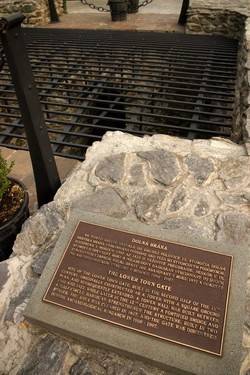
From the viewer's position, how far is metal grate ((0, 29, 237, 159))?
3.95 meters

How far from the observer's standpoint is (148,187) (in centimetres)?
211

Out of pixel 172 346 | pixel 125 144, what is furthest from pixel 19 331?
pixel 125 144

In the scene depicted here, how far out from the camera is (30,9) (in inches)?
299

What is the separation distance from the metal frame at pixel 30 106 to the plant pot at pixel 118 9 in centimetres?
724

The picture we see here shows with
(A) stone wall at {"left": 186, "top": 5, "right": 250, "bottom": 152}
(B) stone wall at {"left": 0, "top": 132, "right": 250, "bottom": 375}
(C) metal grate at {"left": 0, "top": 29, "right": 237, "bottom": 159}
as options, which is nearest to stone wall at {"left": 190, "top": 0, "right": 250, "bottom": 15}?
(A) stone wall at {"left": 186, "top": 5, "right": 250, "bottom": 152}

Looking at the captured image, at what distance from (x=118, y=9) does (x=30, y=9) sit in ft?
7.23

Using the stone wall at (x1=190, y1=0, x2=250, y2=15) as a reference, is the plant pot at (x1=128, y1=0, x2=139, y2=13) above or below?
below

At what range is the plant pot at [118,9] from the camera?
7973mm

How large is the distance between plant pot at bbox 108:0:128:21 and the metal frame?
23.8 feet

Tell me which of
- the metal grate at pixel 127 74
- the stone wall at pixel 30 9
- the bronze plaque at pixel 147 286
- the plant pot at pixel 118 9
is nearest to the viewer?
the bronze plaque at pixel 147 286

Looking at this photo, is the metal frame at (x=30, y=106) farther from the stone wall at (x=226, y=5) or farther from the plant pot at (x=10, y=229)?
the stone wall at (x=226, y=5)

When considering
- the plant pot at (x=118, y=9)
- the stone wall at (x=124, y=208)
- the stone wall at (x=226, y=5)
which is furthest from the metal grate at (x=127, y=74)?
the plant pot at (x=118, y=9)

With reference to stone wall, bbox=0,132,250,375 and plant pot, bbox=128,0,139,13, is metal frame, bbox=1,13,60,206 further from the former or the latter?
plant pot, bbox=128,0,139,13

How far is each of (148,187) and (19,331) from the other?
114 cm
